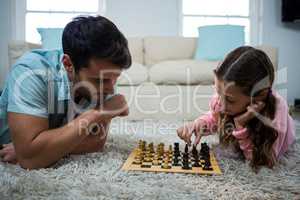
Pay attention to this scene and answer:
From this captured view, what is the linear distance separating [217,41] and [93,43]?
2.38m

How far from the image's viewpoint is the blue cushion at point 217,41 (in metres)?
3.11

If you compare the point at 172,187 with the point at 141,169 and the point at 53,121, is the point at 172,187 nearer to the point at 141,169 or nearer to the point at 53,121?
the point at 141,169

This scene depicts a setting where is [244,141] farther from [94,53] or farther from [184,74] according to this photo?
[184,74]

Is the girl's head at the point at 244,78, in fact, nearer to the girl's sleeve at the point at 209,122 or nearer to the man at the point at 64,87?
the girl's sleeve at the point at 209,122

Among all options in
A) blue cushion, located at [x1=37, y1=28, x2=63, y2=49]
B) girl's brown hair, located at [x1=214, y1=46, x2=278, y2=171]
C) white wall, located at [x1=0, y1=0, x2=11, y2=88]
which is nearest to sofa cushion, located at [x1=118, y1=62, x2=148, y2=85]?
blue cushion, located at [x1=37, y1=28, x2=63, y2=49]

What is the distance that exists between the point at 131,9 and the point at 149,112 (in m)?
1.79

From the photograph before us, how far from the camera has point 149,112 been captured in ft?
8.08

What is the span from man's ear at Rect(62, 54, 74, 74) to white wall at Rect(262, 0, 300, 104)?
352 cm

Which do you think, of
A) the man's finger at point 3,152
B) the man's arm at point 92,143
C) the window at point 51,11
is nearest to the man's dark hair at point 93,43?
the man's arm at point 92,143

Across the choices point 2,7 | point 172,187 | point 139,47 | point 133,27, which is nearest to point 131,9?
point 133,27

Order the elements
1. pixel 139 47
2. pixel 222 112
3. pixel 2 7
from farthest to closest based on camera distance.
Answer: pixel 2 7
pixel 139 47
pixel 222 112

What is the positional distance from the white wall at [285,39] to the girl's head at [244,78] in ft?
10.5

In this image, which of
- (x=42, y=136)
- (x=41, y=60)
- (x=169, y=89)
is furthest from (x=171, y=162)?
(x=169, y=89)

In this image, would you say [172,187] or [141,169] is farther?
[141,169]
